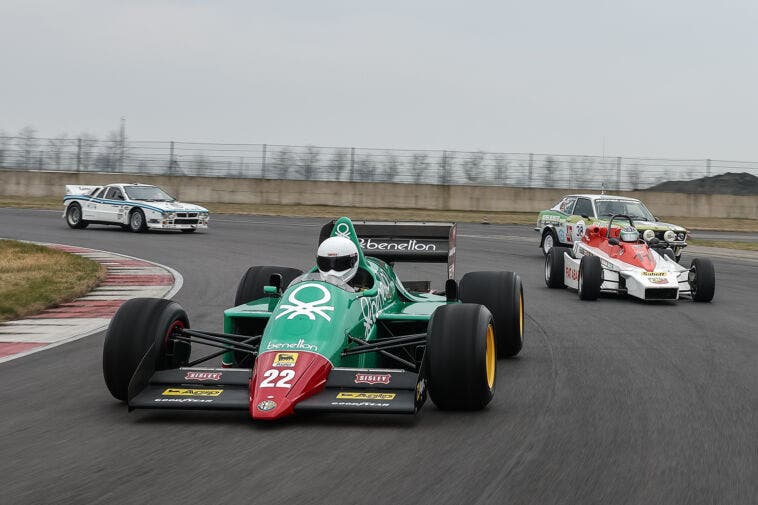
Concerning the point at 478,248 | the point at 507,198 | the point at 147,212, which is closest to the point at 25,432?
the point at 478,248

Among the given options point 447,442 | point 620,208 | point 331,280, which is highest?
point 620,208

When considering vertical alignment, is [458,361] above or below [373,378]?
above

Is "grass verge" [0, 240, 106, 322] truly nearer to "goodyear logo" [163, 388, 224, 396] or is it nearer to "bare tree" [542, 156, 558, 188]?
"goodyear logo" [163, 388, 224, 396]

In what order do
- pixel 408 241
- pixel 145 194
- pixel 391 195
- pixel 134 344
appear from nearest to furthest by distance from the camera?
pixel 134 344 → pixel 408 241 → pixel 145 194 → pixel 391 195

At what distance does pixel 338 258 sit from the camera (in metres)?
8.15

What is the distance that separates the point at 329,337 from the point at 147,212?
2250 cm

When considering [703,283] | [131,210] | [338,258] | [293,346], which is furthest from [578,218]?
[293,346]

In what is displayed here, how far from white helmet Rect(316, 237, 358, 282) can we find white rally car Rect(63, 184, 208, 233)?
20.7 meters

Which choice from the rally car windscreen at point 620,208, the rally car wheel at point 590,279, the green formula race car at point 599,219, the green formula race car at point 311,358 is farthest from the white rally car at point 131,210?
the green formula race car at point 311,358

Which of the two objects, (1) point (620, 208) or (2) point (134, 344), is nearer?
(2) point (134, 344)

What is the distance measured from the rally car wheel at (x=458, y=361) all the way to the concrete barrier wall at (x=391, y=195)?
117 ft

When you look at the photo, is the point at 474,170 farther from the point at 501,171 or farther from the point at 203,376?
the point at 203,376

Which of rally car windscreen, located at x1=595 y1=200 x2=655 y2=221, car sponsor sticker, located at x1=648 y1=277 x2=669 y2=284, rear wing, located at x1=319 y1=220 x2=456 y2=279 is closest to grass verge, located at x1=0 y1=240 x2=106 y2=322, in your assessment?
rear wing, located at x1=319 y1=220 x2=456 y2=279

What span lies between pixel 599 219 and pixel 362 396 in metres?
14.5
